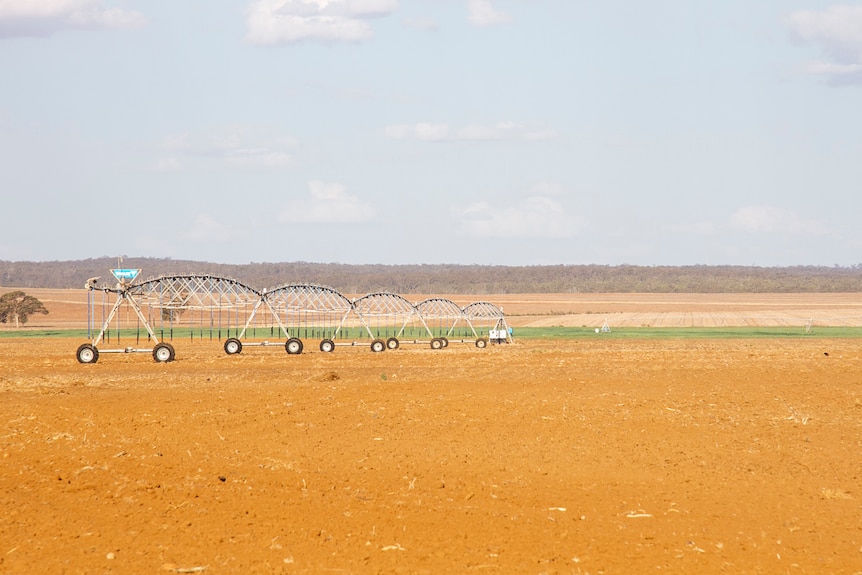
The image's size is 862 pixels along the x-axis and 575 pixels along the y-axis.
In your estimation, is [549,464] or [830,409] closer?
[549,464]

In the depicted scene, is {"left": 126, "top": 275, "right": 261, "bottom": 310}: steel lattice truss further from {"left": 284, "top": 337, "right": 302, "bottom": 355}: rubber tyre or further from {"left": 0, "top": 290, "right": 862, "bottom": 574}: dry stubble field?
{"left": 0, "top": 290, "right": 862, "bottom": 574}: dry stubble field

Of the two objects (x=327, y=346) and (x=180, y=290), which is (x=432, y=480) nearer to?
(x=180, y=290)

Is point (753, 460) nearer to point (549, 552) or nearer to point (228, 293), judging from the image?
point (549, 552)

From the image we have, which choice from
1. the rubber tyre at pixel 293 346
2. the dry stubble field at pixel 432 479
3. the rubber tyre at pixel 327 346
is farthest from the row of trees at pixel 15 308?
the dry stubble field at pixel 432 479

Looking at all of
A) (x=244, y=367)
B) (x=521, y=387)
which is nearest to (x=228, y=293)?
(x=244, y=367)

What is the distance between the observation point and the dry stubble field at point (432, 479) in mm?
11359

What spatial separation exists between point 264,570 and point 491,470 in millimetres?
6207

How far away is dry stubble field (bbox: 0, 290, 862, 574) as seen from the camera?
37.3ft

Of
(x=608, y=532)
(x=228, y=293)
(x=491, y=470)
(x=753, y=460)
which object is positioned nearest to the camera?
(x=608, y=532)

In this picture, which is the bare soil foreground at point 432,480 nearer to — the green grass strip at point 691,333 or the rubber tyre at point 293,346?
the rubber tyre at point 293,346

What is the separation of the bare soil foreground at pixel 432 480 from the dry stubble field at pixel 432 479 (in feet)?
0.14

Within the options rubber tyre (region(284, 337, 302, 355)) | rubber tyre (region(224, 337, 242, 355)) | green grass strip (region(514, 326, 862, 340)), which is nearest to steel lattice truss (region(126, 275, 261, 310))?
rubber tyre (region(224, 337, 242, 355))

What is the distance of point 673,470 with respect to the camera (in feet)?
54.1

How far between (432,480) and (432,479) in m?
0.08
